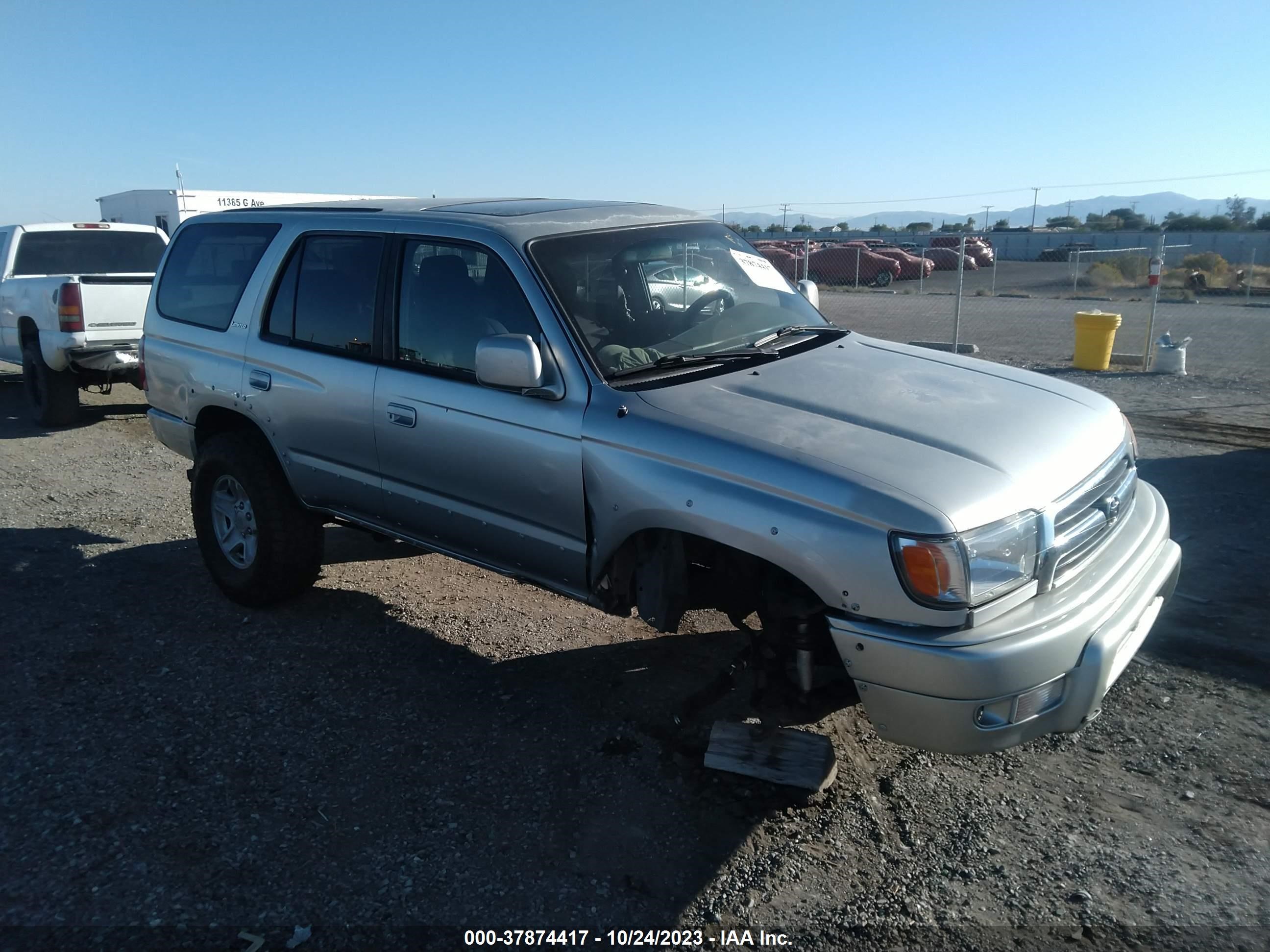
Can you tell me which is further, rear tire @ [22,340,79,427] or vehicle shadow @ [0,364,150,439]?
vehicle shadow @ [0,364,150,439]

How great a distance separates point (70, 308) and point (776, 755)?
350 inches

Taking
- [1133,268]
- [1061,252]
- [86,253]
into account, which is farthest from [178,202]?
[1061,252]

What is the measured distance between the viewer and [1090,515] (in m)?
3.43

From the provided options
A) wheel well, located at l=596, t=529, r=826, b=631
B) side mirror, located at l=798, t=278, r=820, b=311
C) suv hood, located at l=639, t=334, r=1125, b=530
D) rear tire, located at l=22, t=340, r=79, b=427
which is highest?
side mirror, located at l=798, t=278, r=820, b=311

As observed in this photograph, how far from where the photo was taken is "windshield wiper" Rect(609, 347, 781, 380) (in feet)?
12.6

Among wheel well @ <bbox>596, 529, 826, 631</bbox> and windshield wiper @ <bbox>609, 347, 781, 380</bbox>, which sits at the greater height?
windshield wiper @ <bbox>609, 347, 781, 380</bbox>

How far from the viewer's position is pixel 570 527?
12.4 feet

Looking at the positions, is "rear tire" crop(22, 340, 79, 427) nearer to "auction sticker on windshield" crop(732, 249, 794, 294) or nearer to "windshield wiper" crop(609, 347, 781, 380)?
"auction sticker on windshield" crop(732, 249, 794, 294)

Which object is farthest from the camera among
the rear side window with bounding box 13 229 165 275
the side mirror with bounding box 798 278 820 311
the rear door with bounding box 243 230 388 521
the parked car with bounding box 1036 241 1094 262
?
the parked car with bounding box 1036 241 1094 262

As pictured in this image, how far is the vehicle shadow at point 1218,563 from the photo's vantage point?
462 centimetres

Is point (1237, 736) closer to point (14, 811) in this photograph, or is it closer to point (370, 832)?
point (370, 832)

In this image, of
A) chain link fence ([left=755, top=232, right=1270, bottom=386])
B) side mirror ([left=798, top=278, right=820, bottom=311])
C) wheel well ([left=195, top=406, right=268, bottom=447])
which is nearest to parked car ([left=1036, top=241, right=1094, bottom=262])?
chain link fence ([left=755, top=232, right=1270, bottom=386])

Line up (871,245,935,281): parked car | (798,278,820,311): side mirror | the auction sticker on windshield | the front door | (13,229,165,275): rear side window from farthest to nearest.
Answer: (871,245,935,281): parked car, (13,229,165,275): rear side window, (798,278,820,311): side mirror, the auction sticker on windshield, the front door

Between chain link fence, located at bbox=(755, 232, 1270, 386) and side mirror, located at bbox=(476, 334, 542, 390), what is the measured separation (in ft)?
36.4
